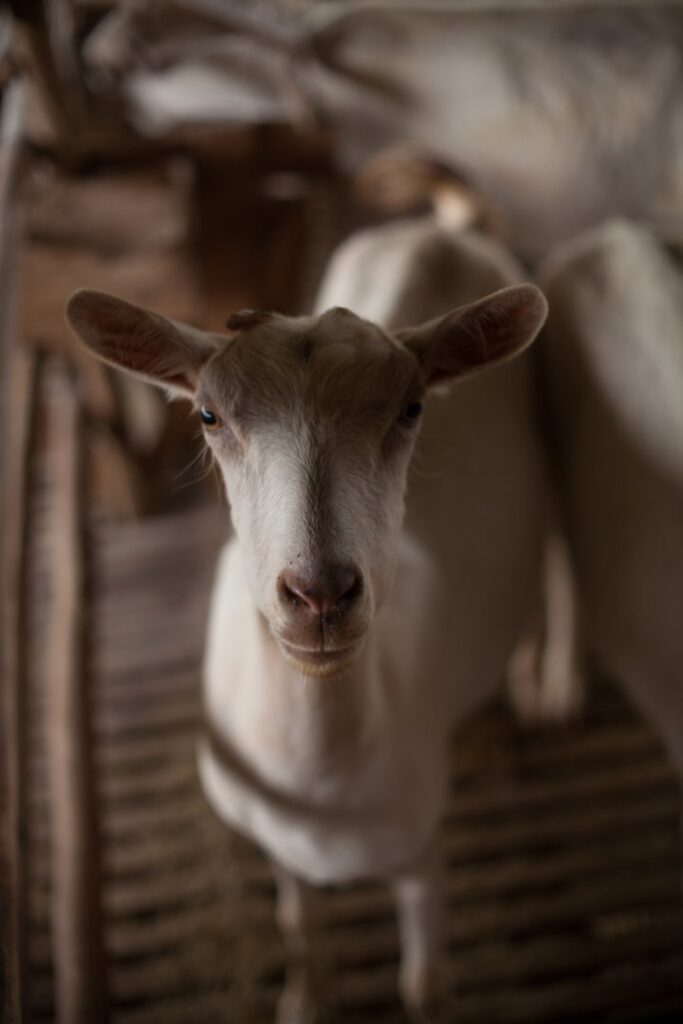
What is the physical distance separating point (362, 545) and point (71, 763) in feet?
4.74

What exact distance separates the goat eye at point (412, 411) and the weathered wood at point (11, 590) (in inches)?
33.2

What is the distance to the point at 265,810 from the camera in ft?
7.39

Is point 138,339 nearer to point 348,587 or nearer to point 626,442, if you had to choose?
point 348,587

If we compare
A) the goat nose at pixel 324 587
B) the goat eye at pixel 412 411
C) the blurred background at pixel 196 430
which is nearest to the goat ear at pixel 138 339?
the goat eye at pixel 412 411

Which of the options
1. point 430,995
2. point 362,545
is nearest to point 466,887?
point 430,995

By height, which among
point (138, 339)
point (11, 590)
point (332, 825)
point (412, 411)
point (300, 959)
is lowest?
point (300, 959)

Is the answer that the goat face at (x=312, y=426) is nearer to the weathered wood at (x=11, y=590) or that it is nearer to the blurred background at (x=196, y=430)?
the weathered wood at (x=11, y=590)

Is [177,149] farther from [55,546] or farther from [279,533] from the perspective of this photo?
[279,533]

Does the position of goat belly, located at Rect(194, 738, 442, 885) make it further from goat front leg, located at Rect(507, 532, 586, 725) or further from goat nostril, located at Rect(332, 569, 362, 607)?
goat front leg, located at Rect(507, 532, 586, 725)

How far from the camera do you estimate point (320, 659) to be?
5.22 ft

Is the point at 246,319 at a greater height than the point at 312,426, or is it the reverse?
the point at 246,319

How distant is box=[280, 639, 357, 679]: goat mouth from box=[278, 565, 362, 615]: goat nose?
0.30 feet

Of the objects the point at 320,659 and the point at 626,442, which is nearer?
the point at 320,659

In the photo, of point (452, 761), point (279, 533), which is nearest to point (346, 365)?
point (279, 533)
